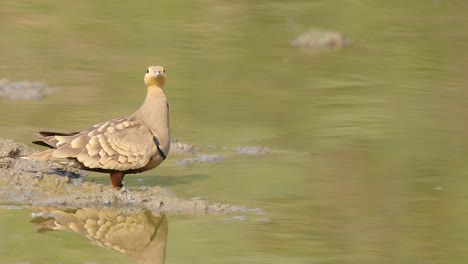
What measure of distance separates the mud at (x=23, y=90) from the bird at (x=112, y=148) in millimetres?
3603

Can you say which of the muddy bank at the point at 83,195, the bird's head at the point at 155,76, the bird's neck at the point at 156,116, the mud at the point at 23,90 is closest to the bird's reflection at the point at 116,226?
the muddy bank at the point at 83,195

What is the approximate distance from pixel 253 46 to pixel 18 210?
8.01m

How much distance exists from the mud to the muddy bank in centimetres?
348

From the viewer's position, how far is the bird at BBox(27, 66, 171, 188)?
9.38 meters

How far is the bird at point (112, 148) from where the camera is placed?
938 centimetres

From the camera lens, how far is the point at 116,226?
28.4 ft

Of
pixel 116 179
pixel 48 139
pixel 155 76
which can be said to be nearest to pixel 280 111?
pixel 155 76

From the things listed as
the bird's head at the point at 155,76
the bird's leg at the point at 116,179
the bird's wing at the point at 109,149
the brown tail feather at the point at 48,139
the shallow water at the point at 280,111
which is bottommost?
the shallow water at the point at 280,111

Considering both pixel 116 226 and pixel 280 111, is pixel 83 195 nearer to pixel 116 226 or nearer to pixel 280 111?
pixel 116 226

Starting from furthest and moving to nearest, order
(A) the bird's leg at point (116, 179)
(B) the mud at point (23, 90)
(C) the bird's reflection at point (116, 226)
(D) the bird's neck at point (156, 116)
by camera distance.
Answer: (B) the mud at point (23, 90)
(D) the bird's neck at point (156, 116)
(A) the bird's leg at point (116, 179)
(C) the bird's reflection at point (116, 226)

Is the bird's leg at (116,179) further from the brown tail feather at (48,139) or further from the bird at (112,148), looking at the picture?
the brown tail feather at (48,139)

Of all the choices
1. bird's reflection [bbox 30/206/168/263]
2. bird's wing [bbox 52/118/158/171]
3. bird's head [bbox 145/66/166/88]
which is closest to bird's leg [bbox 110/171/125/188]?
bird's wing [bbox 52/118/158/171]

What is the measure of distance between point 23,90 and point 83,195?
440cm

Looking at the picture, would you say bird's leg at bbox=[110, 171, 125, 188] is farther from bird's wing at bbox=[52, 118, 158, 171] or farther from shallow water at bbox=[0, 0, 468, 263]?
shallow water at bbox=[0, 0, 468, 263]
